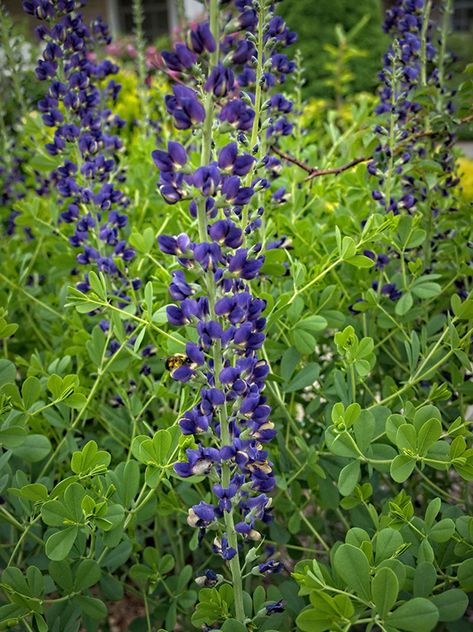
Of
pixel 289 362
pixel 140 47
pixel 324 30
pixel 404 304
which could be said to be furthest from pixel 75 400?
pixel 324 30

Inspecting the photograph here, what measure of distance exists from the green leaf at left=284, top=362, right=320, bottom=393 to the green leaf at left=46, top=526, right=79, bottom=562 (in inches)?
22.8

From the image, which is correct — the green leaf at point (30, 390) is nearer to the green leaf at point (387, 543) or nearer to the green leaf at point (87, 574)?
the green leaf at point (87, 574)

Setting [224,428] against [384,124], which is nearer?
[224,428]

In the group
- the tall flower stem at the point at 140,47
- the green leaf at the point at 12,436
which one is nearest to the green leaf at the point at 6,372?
the green leaf at the point at 12,436

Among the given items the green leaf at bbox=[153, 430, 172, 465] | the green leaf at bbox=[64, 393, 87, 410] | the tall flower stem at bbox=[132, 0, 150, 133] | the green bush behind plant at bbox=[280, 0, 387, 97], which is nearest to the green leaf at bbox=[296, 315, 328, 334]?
the green leaf at bbox=[153, 430, 172, 465]

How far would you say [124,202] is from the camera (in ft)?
6.57

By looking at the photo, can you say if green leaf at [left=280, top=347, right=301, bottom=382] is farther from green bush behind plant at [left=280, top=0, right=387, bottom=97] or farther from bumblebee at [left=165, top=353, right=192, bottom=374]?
green bush behind plant at [left=280, top=0, right=387, bottom=97]

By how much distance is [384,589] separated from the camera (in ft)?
3.40

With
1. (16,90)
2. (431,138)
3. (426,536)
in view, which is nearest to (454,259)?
(431,138)

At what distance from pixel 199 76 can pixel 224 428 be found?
61cm

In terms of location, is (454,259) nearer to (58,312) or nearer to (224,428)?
(224,428)

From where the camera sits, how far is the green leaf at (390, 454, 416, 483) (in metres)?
1.26

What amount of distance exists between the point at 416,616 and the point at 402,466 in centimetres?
31

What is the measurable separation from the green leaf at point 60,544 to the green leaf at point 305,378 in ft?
1.90
